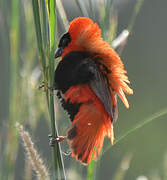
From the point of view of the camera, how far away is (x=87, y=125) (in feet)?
5.79

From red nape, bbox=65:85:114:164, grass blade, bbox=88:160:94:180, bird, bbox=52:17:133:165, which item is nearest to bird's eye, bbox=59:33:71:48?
bird, bbox=52:17:133:165

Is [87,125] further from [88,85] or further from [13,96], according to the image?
[13,96]

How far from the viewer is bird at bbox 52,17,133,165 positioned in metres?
1.75

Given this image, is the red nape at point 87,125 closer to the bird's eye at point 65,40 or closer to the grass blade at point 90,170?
the grass blade at point 90,170

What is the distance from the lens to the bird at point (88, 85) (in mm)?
1750

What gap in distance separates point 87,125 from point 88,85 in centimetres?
20

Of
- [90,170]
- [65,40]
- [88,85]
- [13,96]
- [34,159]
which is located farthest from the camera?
[65,40]

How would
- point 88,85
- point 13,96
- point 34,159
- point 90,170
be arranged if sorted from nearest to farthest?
point 34,159
point 90,170
point 13,96
point 88,85

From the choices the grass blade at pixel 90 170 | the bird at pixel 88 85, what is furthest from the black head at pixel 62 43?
the grass blade at pixel 90 170

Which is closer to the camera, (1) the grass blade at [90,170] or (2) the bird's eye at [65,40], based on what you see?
(1) the grass blade at [90,170]

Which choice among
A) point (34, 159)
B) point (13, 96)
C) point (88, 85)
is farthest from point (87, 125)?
point (34, 159)

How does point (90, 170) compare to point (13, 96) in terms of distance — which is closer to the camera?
point (90, 170)

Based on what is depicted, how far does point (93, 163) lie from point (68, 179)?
177 mm

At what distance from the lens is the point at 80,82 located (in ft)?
6.29
